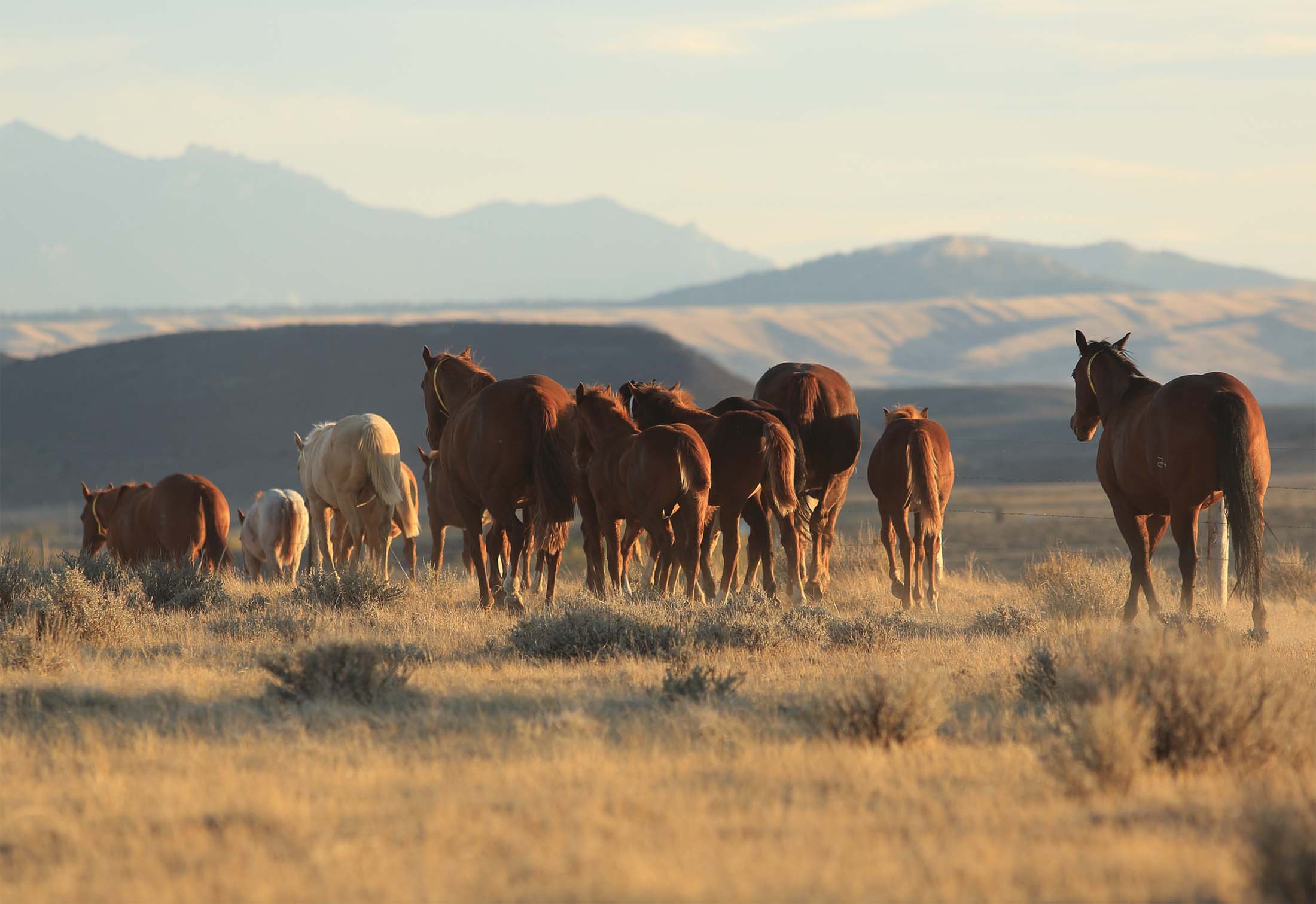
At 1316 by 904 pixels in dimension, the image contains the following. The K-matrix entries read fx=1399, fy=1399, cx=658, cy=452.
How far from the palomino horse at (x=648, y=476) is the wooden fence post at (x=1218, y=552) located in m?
4.06

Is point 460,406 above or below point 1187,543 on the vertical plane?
above

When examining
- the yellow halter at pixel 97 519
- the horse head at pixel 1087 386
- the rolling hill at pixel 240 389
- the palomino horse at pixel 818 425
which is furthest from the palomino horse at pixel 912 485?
the rolling hill at pixel 240 389

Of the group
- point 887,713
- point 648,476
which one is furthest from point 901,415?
point 887,713

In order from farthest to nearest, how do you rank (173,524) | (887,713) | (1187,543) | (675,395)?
(173,524) → (675,395) → (1187,543) → (887,713)

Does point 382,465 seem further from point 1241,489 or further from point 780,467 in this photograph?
point 1241,489

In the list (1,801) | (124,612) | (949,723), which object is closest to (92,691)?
(1,801)

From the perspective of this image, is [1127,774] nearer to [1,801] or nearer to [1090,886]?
[1090,886]

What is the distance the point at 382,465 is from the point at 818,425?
4.16m

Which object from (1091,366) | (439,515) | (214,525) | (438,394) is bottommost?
(214,525)

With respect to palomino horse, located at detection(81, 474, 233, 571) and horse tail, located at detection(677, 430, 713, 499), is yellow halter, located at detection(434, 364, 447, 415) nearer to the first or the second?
horse tail, located at detection(677, 430, 713, 499)

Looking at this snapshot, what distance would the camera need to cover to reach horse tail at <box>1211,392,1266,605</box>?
9.06 m

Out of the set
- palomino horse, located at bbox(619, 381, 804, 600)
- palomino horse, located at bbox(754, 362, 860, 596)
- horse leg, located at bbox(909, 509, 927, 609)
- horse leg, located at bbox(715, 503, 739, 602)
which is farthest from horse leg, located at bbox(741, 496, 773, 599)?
horse leg, located at bbox(909, 509, 927, 609)

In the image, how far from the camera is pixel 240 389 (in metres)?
74.4

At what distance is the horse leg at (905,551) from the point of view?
11492 millimetres
